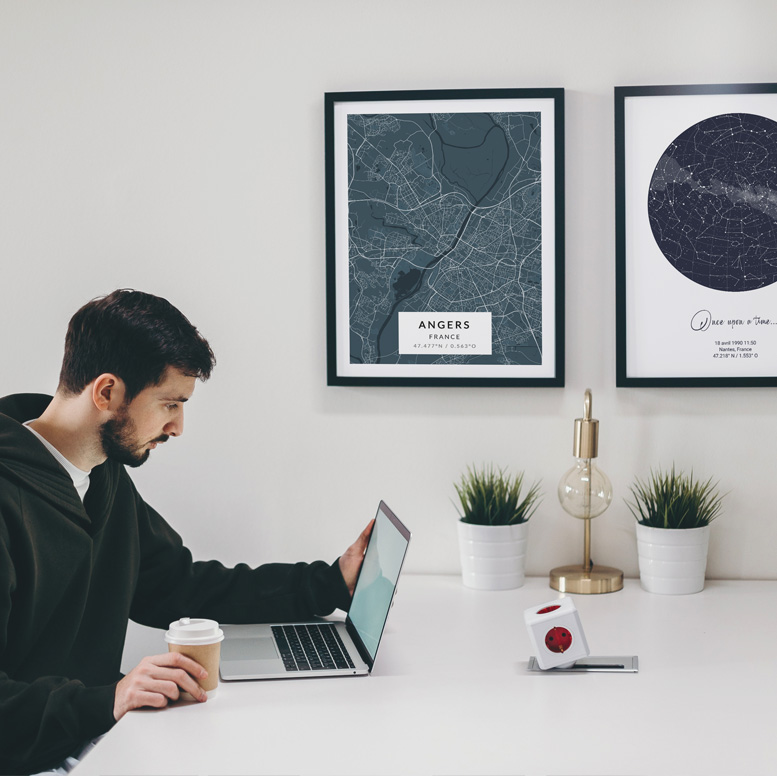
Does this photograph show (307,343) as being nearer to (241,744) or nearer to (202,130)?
(202,130)

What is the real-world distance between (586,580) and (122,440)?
916 millimetres

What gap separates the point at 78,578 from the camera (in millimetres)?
1406

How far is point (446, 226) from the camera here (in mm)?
1825

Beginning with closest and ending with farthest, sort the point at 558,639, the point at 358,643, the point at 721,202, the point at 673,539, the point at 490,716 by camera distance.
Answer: the point at 490,716 < the point at 558,639 < the point at 358,643 < the point at 673,539 < the point at 721,202

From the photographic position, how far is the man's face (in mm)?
1384

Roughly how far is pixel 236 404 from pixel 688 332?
97 centimetres

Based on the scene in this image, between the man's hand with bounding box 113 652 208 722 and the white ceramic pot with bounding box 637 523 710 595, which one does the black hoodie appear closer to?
the man's hand with bounding box 113 652 208 722

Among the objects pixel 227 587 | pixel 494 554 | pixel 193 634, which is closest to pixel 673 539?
pixel 494 554

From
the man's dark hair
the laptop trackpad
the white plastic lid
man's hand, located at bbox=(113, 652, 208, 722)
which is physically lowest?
the laptop trackpad

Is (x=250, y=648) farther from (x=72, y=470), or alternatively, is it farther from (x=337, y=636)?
(x=72, y=470)

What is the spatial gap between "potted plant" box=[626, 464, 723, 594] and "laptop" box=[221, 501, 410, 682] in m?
0.55

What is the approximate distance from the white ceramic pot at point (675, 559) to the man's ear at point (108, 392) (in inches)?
40.3

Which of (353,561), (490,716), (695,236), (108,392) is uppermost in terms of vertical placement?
(695,236)

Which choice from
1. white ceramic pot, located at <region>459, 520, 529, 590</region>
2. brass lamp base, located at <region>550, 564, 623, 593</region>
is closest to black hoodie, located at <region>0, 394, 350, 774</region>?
white ceramic pot, located at <region>459, 520, 529, 590</region>
